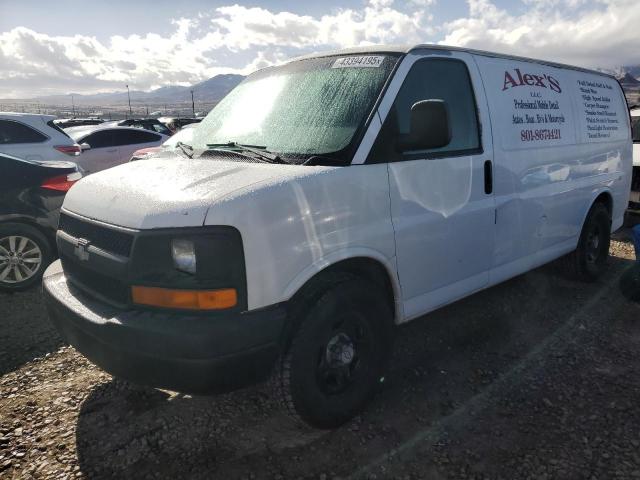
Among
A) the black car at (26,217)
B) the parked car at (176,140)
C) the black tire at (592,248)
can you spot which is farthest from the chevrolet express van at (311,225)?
the black car at (26,217)

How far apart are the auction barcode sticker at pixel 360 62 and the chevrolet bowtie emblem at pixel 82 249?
6.04ft

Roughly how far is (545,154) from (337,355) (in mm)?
2559

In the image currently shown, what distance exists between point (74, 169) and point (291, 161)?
362 cm

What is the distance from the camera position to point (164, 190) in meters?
2.40

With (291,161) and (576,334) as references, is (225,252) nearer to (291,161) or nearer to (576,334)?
(291,161)

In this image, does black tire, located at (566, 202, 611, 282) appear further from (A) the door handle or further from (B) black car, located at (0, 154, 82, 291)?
(B) black car, located at (0, 154, 82, 291)

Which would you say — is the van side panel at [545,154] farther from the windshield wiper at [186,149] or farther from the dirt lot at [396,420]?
the windshield wiper at [186,149]

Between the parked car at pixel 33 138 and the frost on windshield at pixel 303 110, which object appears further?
the parked car at pixel 33 138

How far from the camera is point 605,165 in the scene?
4.91 meters

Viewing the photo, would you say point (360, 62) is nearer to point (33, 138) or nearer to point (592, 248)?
point (592, 248)

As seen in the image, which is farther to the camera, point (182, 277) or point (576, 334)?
point (576, 334)

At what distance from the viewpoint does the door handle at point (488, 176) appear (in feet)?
11.1

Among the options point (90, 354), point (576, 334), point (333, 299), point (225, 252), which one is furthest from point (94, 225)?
point (576, 334)

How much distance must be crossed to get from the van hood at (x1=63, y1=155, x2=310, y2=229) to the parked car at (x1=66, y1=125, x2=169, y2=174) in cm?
860
